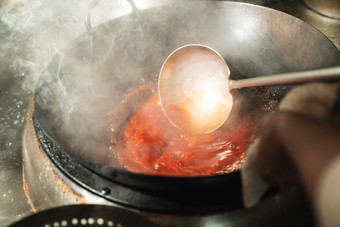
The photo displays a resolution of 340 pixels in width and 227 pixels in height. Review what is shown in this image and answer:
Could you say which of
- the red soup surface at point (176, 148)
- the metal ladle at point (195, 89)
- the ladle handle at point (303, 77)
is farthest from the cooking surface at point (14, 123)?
the ladle handle at point (303, 77)

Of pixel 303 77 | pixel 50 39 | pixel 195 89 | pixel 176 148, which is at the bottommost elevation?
pixel 176 148

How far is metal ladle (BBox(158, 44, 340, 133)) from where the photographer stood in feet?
7.85

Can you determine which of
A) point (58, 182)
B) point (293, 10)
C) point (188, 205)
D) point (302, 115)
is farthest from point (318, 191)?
point (293, 10)

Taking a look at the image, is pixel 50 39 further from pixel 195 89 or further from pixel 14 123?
pixel 195 89

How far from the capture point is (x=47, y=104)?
6.41 feet

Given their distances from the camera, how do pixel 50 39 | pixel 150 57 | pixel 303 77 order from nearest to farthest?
1. pixel 303 77
2. pixel 150 57
3. pixel 50 39

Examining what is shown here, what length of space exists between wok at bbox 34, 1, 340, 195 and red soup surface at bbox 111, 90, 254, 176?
0.14 meters

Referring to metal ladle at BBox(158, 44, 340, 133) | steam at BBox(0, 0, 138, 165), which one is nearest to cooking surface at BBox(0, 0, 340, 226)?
steam at BBox(0, 0, 138, 165)

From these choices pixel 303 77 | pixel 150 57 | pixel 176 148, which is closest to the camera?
pixel 303 77

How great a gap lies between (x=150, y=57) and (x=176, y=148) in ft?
3.46

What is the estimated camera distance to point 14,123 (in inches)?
120

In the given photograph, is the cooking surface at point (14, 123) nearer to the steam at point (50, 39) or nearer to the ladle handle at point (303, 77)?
the steam at point (50, 39)

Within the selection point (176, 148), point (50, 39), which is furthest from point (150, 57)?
point (50, 39)

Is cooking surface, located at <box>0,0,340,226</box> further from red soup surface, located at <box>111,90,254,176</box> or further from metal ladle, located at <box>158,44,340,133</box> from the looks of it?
metal ladle, located at <box>158,44,340,133</box>
